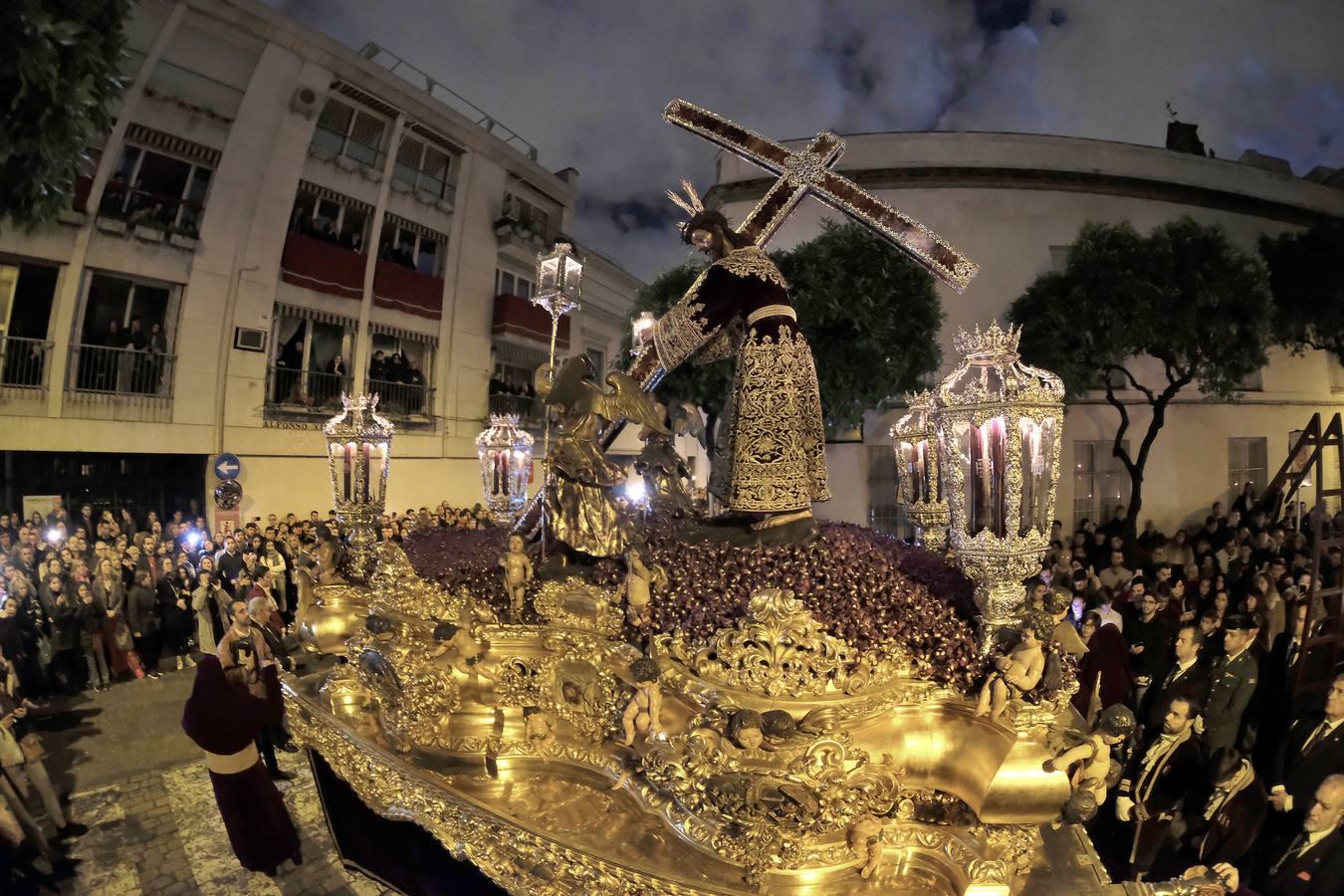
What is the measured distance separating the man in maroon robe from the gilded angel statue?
237 centimetres

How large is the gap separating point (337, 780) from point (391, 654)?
1.25m

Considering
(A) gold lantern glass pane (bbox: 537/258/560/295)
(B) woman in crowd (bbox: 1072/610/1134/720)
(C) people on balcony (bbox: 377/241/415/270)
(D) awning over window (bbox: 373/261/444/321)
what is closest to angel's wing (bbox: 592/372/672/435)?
(A) gold lantern glass pane (bbox: 537/258/560/295)

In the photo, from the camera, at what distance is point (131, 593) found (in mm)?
5961

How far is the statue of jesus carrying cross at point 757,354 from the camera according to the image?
288 centimetres

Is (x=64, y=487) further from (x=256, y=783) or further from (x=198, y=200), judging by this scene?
(x=256, y=783)

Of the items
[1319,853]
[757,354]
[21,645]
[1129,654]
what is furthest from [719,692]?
[21,645]

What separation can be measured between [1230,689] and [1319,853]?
1175mm

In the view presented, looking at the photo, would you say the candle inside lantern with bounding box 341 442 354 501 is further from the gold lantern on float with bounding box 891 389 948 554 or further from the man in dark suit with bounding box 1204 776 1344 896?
the man in dark suit with bounding box 1204 776 1344 896

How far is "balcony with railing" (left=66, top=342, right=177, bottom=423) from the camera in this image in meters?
5.66

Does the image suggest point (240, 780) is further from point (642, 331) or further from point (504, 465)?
point (642, 331)

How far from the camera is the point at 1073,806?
6.28ft

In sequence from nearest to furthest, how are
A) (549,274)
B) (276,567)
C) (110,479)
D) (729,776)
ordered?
(729,776) < (549,274) < (110,479) < (276,567)

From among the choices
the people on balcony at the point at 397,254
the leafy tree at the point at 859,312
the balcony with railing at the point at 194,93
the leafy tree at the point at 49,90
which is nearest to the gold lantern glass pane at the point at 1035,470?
the leafy tree at the point at 49,90

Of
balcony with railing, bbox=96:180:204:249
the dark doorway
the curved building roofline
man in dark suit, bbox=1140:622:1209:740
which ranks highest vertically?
the curved building roofline
